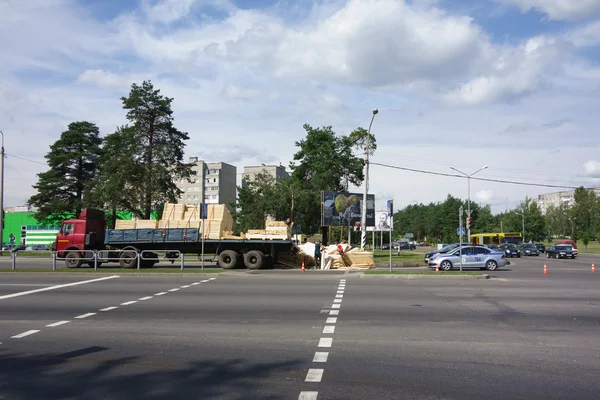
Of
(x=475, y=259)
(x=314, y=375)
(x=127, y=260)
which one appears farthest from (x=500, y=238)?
(x=314, y=375)

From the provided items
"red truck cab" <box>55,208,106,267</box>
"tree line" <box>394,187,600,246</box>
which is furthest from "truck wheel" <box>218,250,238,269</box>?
"tree line" <box>394,187,600,246</box>

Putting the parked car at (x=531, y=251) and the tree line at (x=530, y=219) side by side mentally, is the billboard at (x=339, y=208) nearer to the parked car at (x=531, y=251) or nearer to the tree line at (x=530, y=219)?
the parked car at (x=531, y=251)

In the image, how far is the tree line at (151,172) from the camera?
47.8 meters

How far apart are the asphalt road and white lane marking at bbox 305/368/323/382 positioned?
13mm

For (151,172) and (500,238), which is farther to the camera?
(500,238)

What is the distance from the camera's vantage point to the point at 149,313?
12.2m

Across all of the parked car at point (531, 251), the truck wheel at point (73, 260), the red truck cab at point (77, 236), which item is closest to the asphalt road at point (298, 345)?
the truck wheel at point (73, 260)

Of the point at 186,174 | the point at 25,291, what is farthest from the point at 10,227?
the point at 25,291

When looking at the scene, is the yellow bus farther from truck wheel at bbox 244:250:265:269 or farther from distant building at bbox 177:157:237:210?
distant building at bbox 177:157:237:210

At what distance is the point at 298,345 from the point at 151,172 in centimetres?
4124

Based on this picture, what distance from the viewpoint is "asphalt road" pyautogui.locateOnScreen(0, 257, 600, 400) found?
639 centimetres

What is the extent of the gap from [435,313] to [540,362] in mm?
4594

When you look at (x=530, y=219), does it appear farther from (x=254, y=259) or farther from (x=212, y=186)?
(x=254, y=259)

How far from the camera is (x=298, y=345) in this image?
8695mm
